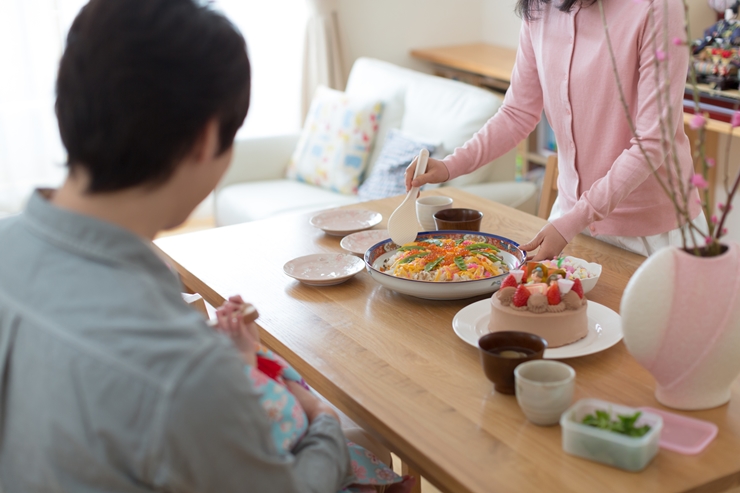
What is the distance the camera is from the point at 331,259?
1700 mm

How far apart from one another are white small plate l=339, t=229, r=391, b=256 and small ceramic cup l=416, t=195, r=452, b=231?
0.10 m

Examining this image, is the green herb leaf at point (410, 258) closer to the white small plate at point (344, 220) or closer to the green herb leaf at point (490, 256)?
the green herb leaf at point (490, 256)

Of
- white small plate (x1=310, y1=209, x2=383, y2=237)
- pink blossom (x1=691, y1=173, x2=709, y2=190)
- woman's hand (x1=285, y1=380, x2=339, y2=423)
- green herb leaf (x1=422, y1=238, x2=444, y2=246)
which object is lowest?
white small plate (x1=310, y1=209, x2=383, y2=237)

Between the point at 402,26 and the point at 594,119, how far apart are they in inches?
114

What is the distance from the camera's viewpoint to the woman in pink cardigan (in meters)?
1.57

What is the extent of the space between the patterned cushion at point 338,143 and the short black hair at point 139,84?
270cm

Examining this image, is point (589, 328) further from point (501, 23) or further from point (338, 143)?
point (501, 23)

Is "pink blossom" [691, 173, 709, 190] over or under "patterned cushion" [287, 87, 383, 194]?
over

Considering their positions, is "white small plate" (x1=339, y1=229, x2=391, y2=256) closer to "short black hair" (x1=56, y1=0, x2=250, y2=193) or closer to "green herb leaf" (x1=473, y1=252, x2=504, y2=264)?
"green herb leaf" (x1=473, y1=252, x2=504, y2=264)

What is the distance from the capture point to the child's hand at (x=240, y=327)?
42.8 inches

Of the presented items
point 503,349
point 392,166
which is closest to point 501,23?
point 392,166

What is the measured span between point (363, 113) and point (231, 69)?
2.77 m

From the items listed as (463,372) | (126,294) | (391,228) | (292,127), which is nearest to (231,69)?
(126,294)

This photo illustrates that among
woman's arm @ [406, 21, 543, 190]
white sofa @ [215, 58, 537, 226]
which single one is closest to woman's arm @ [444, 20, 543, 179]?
woman's arm @ [406, 21, 543, 190]
